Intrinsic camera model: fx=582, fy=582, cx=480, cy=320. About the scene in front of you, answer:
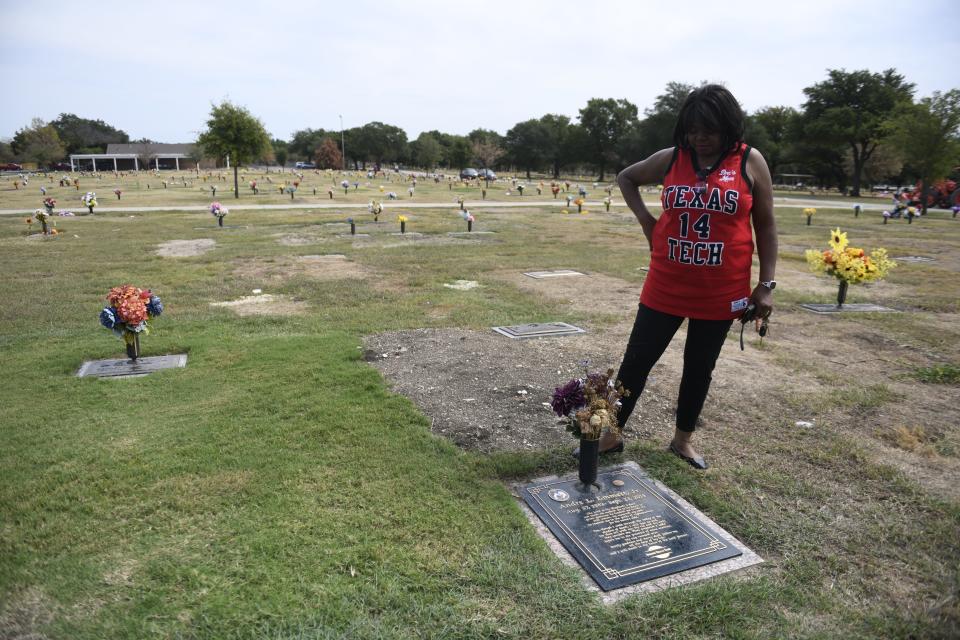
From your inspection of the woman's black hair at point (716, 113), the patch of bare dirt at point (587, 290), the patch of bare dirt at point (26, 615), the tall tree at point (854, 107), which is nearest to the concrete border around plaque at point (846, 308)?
the patch of bare dirt at point (587, 290)

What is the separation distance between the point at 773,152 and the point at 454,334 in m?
A: 64.6

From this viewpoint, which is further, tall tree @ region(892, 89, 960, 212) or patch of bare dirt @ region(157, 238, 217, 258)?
tall tree @ region(892, 89, 960, 212)

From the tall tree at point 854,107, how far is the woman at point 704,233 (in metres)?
50.0

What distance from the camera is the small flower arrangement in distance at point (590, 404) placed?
3.15 metres

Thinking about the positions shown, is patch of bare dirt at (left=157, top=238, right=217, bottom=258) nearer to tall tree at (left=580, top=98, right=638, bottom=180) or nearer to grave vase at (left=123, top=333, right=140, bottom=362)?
grave vase at (left=123, top=333, right=140, bottom=362)

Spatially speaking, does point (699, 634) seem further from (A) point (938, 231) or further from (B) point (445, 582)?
(A) point (938, 231)

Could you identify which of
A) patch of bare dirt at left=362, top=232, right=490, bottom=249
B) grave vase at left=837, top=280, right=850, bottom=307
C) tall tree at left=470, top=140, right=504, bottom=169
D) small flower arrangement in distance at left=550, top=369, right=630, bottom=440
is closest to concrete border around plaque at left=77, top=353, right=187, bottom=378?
small flower arrangement in distance at left=550, top=369, right=630, bottom=440

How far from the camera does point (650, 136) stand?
208 ft

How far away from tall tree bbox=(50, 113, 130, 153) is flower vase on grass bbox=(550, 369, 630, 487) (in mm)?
115326

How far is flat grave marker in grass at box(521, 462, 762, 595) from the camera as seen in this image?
8.75 feet

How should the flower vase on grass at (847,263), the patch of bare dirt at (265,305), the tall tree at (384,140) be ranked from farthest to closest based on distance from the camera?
the tall tree at (384,140)
the flower vase on grass at (847,263)
the patch of bare dirt at (265,305)

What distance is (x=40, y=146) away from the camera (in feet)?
260

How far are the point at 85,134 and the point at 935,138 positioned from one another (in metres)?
130

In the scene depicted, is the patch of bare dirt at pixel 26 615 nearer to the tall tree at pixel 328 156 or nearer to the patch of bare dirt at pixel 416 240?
the patch of bare dirt at pixel 416 240
